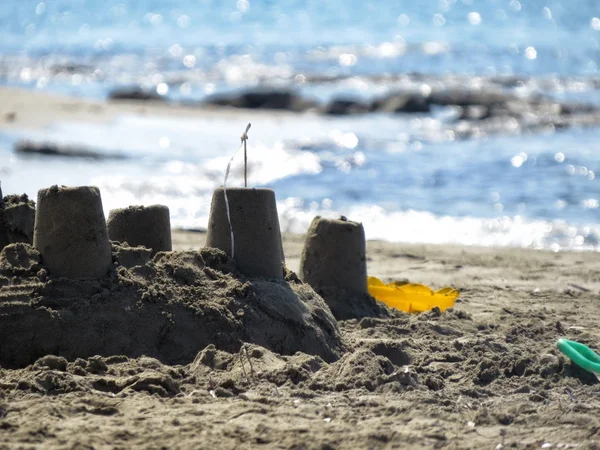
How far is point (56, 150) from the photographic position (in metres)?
12.1

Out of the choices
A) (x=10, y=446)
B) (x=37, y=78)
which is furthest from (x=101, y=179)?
(x=37, y=78)

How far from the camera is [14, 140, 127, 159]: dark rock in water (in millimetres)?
11859

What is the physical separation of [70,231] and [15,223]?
0.59 meters

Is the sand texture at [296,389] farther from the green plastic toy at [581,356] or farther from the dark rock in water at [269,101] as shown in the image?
the dark rock in water at [269,101]

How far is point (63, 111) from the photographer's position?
1633 cm

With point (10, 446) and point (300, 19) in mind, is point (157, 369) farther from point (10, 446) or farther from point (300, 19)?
point (300, 19)

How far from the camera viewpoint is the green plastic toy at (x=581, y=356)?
4.29 m

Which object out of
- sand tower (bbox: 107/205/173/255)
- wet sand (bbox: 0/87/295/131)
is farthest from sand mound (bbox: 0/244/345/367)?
wet sand (bbox: 0/87/295/131)

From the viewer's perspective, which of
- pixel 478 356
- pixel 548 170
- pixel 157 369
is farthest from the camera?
pixel 548 170

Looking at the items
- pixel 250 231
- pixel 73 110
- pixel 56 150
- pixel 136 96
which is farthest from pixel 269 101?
pixel 250 231

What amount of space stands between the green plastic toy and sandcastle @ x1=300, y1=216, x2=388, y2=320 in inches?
51.6

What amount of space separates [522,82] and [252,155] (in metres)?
13.4

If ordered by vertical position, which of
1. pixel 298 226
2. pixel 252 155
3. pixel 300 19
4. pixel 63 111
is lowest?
pixel 298 226

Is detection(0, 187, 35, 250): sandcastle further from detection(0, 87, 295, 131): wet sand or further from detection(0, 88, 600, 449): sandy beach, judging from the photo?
detection(0, 87, 295, 131): wet sand
